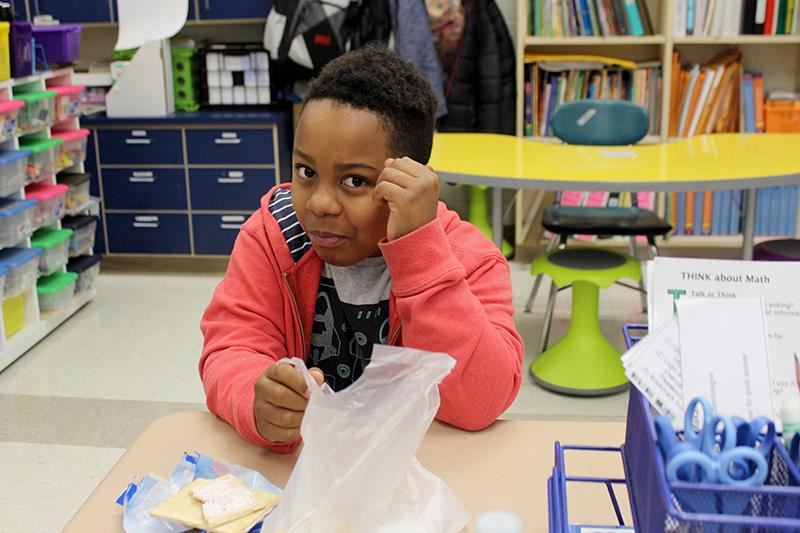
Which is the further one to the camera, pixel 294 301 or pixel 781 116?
pixel 781 116

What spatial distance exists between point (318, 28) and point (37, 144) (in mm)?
1421

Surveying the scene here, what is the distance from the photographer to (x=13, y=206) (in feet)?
9.95

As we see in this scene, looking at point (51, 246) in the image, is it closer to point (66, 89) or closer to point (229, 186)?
point (66, 89)

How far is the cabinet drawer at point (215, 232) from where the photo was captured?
13.6 feet

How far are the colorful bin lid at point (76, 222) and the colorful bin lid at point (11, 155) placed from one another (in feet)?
1.82

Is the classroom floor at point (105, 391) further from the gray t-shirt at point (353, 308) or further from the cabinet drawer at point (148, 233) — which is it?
the gray t-shirt at point (353, 308)

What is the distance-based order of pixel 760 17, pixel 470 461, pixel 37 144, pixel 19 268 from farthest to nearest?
pixel 760 17
pixel 37 144
pixel 19 268
pixel 470 461

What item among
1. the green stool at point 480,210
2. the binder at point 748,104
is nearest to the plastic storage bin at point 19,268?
the green stool at point 480,210

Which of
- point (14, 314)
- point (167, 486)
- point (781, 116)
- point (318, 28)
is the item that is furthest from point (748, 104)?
point (167, 486)

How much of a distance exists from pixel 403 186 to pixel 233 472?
1.13ft

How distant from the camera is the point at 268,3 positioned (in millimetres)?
4074

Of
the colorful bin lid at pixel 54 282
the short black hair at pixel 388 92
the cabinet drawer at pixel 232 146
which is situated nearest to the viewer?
the short black hair at pixel 388 92

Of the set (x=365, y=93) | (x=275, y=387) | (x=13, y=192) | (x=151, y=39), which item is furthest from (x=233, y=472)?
(x=151, y=39)

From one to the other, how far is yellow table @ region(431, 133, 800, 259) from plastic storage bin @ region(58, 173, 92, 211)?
1598 millimetres
